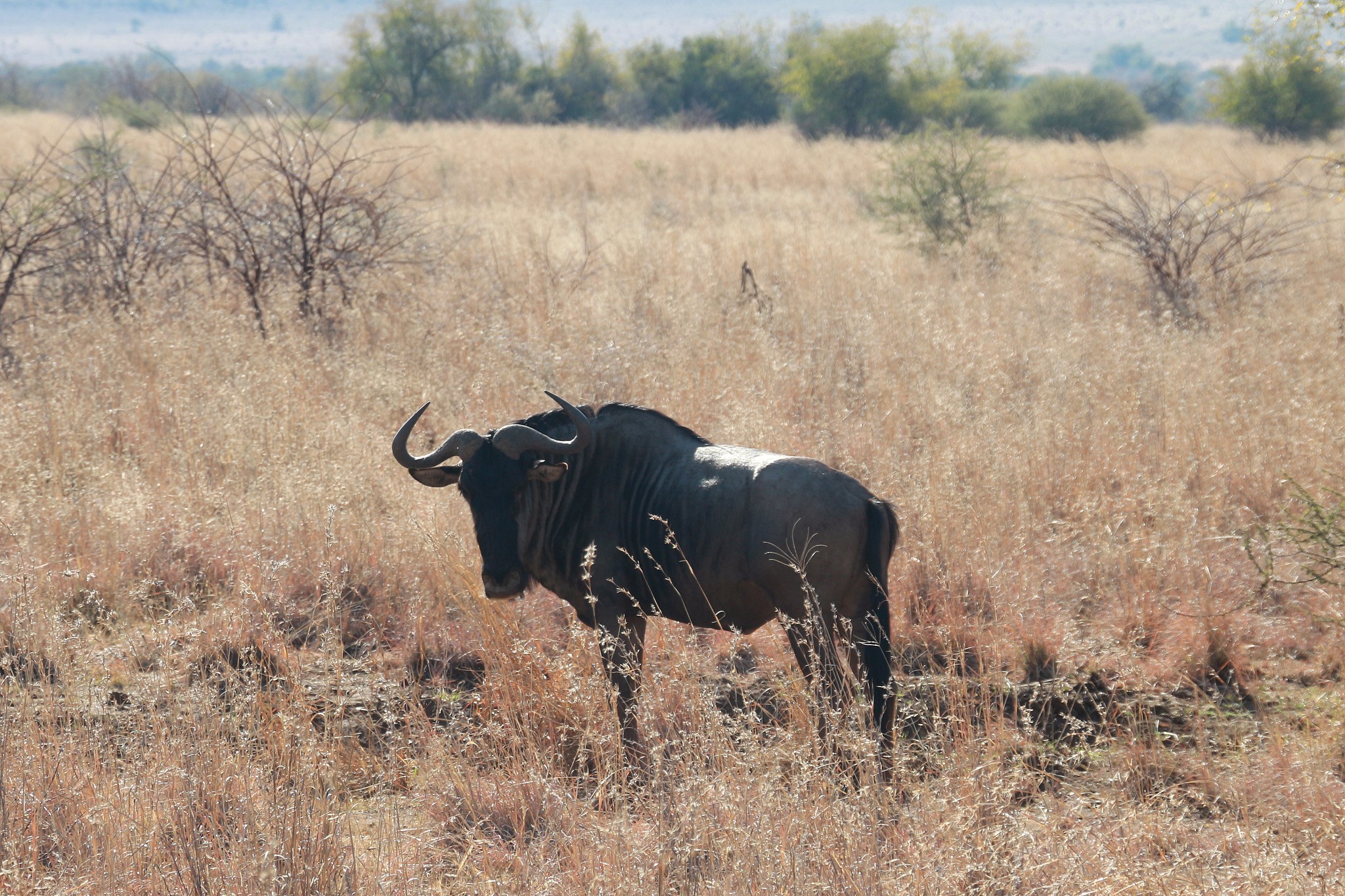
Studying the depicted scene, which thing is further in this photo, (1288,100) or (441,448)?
(1288,100)

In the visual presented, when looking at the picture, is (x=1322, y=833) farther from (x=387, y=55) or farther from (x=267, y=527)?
(x=387, y=55)

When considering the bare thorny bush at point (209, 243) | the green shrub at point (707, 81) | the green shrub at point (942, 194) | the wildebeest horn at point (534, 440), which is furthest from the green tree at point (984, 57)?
the wildebeest horn at point (534, 440)

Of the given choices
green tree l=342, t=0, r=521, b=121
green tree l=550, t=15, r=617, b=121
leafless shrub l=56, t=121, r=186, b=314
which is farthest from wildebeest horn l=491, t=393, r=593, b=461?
green tree l=550, t=15, r=617, b=121

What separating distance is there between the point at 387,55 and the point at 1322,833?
3819 centimetres

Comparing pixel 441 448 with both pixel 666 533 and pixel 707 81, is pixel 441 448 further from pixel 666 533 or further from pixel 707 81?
pixel 707 81

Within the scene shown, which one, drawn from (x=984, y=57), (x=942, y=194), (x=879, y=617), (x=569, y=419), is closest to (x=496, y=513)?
(x=569, y=419)

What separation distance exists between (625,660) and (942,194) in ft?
33.1

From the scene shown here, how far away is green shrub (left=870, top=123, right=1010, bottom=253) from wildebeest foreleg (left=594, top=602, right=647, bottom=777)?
922 centimetres

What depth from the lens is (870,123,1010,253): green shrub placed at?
1277 centimetres

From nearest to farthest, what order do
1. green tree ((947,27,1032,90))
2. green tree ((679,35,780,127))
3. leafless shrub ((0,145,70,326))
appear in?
leafless shrub ((0,145,70,326)) < green tree ((679,35,780,127)) < green tree ((947,27,1032,90))

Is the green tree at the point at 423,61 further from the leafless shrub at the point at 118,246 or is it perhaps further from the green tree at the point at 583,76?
the leafless shrub at the point at 118,246

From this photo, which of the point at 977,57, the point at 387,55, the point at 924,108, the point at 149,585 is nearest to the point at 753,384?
the point at 149,585

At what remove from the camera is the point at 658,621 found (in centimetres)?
453

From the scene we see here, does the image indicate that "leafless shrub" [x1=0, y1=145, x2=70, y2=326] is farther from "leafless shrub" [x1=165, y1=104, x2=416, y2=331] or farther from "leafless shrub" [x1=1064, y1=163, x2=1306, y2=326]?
"leafless shrub" [x1=1064, y1=163, x2=1306, y2=326]
